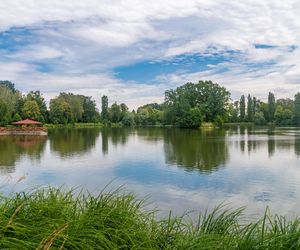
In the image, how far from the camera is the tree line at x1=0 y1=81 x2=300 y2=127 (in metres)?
56.1

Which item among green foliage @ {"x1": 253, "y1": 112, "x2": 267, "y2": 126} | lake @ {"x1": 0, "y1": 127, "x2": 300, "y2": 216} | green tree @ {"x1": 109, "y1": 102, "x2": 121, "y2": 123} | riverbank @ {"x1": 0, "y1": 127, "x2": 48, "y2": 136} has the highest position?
green tree @ {"x1": 109, "y1": 102, "x2": 121, "y2": 123}

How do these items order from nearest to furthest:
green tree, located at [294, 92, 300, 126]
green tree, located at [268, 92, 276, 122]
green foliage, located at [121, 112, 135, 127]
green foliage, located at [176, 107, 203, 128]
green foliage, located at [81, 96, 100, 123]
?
1. green foliage, located at [176, 107, 203, 128]
2. green tree, located at [294, 92, 300, 126]
3. green foliage, located at [81, 96, 100, 123]
4. green foliage, located at [121, 112, 135, 127]
5. green tree, located at [268, 92, 276, 122]

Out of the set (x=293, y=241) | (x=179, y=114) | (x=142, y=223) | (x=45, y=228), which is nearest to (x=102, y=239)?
(x=45, y=228)

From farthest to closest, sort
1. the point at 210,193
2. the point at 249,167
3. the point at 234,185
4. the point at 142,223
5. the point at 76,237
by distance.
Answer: the point at 249,167 < the point at 234,185 < the point at 210,193 < the point at 142,223 < the point at 76,237

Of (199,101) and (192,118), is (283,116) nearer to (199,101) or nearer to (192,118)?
(199,101)

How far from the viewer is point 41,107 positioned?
6200 centimetres

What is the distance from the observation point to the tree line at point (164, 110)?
56.1 metres

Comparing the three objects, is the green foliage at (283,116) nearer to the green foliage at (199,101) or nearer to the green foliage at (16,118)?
the green foliage at (199,101)

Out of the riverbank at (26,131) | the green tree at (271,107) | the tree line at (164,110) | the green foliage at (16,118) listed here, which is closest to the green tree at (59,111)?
the tree line at (164,110)

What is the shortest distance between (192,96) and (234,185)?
5513 centimetres

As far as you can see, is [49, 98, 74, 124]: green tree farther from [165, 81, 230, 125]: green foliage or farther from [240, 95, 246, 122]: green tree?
[240, 95, 246, 122]: green tree

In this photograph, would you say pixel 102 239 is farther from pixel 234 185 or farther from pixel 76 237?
pixel 234 185

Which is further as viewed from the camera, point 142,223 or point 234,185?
point 234,185

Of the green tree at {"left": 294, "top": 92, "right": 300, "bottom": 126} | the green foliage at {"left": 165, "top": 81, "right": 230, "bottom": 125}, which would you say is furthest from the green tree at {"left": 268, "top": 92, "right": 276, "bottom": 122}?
the green foliage at {"left": 165, "top": 81, "right": 230, "bottom": 125}
